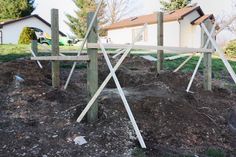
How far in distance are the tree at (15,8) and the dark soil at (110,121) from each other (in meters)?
34.6

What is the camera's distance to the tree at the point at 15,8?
39875mm

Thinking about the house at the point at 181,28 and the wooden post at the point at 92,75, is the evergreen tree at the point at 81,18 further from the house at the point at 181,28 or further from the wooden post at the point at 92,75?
the wooden post at the point at 92,75

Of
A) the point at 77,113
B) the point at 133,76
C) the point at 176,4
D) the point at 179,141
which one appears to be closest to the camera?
the point at 179,141

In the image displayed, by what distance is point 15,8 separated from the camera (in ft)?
135

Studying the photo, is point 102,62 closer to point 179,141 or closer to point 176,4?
point 179,141

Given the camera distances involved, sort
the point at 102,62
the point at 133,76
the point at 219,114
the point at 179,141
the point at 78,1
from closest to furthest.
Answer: the point at 179,141
the point at 219,114
the point at 133,76
the point at 102,62
the point at 78,1

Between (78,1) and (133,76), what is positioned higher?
(78,1)

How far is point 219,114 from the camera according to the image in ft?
22.0

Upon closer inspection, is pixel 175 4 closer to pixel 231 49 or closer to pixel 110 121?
pixel 231 49

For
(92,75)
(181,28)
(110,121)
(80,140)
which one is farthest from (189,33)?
(80,140)

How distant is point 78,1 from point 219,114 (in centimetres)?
4316

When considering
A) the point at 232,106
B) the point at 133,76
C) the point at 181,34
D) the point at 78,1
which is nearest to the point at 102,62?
the point at 133,76

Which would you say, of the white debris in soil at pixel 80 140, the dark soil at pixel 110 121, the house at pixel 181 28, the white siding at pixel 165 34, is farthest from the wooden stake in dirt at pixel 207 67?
the white siding at pixel 165 34

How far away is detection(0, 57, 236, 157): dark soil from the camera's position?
16.1 feet
